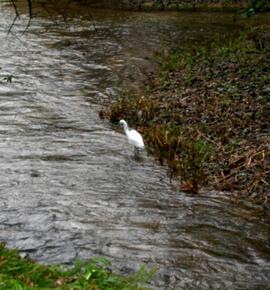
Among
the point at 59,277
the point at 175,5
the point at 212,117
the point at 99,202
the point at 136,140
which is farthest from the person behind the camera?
the point at 175,5

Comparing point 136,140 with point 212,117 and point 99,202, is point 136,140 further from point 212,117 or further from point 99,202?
point 99,202

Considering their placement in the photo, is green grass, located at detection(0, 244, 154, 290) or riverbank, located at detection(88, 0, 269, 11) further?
riverbank, located at detection(88, 0, 269, 11)

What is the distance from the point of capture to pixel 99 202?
857 centimetres

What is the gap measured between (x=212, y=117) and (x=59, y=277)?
6625 mm

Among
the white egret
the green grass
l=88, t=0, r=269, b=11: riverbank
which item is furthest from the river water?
l=88, t=0, r=269, b=11: riverbank

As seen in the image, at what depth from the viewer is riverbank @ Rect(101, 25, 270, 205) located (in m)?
9.26

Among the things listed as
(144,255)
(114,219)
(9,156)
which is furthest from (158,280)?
(9,156)

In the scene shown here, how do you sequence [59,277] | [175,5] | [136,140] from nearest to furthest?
[59,277] < [136,140] < [175,5]

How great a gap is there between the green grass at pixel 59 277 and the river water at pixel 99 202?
597 millimetres

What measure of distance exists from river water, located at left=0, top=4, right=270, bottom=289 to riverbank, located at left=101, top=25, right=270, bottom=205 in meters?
0.44

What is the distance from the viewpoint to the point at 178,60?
16625mm

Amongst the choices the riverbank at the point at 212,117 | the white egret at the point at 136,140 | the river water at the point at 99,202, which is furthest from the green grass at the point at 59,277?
the white egret at the point at 136,140

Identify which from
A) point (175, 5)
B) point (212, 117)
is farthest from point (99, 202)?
point (175, 5)

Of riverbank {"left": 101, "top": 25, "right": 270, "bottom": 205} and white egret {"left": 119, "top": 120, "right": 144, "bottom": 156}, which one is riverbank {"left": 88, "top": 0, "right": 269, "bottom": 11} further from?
white egret {"left": 119, "top": 120, "right": 144, "bottom": 156}
